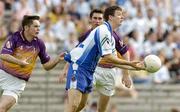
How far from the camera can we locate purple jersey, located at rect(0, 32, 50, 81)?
16453 millimetres

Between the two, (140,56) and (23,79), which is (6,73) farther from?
(140,56)

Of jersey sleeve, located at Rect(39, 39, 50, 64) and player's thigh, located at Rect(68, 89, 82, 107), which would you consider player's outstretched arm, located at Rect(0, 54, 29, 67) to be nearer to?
jersey sleeve, located at Rect(39, 39, 50, 64)

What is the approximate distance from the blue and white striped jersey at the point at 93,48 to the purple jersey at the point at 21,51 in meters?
1.09

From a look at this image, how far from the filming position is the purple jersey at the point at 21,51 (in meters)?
16.5

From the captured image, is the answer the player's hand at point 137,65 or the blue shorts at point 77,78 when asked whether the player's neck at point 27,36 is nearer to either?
the blue shorts at point 77,78

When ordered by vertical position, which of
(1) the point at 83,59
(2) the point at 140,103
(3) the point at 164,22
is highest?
(1) the point at 83,59

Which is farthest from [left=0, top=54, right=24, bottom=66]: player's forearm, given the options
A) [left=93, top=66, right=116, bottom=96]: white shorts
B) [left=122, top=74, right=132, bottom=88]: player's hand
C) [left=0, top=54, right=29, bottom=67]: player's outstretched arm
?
[left=122, top=74, right=132, bottom=88]: player's hand

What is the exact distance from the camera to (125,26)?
25.1 metres

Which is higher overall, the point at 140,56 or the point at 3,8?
the point at 3,8

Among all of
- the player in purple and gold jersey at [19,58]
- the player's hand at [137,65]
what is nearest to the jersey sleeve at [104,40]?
the player's hand at [137,65]

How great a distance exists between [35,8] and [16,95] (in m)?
7.94

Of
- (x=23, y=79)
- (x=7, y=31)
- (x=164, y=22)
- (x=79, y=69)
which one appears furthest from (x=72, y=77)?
(x=164, y=22)

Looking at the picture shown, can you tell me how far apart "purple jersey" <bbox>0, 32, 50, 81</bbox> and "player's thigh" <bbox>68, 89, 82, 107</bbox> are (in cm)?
143

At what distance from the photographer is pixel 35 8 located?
79.8ft
